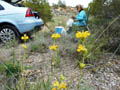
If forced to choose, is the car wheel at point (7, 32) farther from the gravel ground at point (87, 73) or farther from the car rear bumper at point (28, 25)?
the gravel ground at point (87, 73)

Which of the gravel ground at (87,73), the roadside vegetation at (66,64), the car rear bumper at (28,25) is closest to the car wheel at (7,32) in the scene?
the car rear bumper at (28,25)

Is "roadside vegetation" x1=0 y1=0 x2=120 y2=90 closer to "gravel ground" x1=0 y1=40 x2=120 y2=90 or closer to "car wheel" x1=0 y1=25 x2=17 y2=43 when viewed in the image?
"gravel ground" x1=0 y1=40 x2=120 y2=90

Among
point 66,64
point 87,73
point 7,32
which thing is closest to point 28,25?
point 7,32

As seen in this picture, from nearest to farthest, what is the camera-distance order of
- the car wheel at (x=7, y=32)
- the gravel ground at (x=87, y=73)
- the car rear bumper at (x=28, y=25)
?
the gravel ground at (x=87, y=73) < the car wheel at (x=7, y=32) < the car rear bumper at (x=28, y=25)

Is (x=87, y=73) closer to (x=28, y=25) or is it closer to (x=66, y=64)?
(x=66, y=64)

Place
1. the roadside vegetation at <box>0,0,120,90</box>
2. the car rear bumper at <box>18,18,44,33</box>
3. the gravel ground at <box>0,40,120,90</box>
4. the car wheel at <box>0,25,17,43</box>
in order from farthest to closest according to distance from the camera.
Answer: the car rear bumper at <box>18,18,44,33</box> → the car wheel at <box>0,25,17,43</box> → the gravel ground at <box>0,40,120,90</box> → the roadside vegetation at <box>0,0,120,90</box>

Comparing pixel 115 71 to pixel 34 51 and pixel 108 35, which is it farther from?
pixel 34 51

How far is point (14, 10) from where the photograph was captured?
4258 millimetres

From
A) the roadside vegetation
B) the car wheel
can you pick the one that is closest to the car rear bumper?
the car wheel

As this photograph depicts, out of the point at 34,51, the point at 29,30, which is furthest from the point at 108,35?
the point at 29,30

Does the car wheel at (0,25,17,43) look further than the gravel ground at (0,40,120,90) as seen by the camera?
Yes

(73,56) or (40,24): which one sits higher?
(40,24)

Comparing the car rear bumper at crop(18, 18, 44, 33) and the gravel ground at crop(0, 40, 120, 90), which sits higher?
the car rear bumper at crop(18, 18, 44, 33)

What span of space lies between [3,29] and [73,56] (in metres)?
2.65
